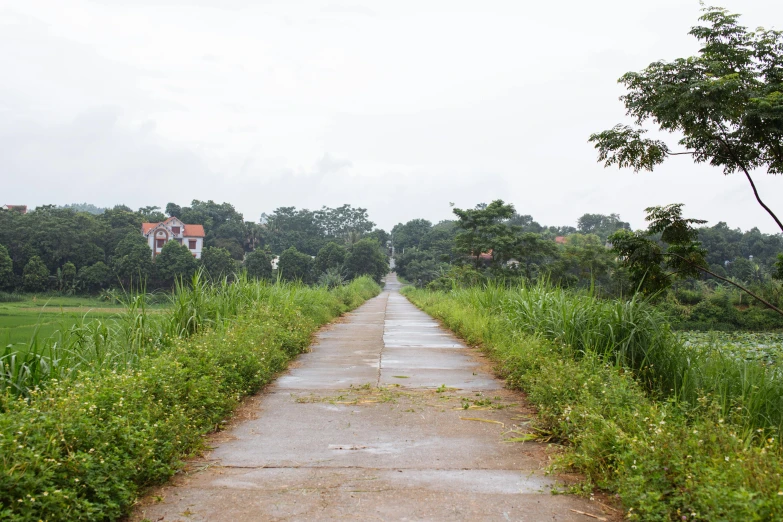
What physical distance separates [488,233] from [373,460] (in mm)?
32276

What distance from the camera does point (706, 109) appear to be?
914 centimetres

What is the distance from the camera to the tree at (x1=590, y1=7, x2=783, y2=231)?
29.6 feet

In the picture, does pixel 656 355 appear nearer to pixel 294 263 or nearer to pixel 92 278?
pixel 92 278

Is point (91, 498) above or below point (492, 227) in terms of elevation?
below

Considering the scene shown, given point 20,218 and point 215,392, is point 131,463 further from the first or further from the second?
point 20,218

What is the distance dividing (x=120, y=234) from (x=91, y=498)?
5476 cm

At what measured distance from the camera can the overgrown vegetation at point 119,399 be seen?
2.70 meters

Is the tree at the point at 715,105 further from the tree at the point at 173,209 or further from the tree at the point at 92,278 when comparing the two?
the tree at the point at 173,209

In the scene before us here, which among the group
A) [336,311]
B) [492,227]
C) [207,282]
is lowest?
[336,311]

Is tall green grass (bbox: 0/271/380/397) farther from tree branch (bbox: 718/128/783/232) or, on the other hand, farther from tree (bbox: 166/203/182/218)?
tree (bbox: 166/203/182/218)

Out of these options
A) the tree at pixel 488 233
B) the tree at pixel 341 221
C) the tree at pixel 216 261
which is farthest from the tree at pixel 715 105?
the tree at pixel 341 221

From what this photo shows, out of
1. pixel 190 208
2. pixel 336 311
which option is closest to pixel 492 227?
pixel 336 311

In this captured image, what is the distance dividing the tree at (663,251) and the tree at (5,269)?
4204cm

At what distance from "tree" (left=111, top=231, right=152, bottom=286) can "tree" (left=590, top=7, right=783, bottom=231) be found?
117 ft
